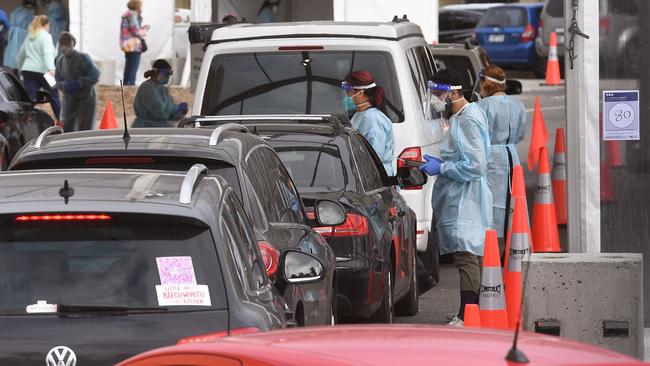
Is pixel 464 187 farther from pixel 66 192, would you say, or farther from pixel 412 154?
pixel 66 192

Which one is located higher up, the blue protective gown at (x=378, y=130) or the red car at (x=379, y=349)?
the blue protective gown at (x=378, y=130)

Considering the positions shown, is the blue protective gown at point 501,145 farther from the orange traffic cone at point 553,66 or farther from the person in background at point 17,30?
the orange traffic cone at point 553,66

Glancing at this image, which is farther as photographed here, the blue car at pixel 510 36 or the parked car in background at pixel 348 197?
the blue car at pixel 510 36

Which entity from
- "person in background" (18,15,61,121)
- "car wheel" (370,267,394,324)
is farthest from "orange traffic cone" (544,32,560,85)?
"car wheel" (370,267,394,324)

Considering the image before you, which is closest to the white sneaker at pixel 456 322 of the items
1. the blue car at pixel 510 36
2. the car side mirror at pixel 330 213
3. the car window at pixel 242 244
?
the car side mirror at pixel 330 213

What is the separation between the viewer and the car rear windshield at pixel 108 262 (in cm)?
580

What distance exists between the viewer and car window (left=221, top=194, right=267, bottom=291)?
609cm

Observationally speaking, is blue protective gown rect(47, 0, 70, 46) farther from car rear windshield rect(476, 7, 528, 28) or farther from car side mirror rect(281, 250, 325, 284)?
car side mirror rect(281, 250, 325, 284)

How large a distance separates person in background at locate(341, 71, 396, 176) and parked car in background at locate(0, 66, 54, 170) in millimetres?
4987

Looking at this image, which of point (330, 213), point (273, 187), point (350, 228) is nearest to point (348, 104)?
point (350, 228)

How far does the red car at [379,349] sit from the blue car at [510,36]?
33.2 m

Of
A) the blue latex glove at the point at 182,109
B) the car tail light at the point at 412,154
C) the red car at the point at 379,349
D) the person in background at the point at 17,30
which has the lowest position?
the red car at the point at 379,349

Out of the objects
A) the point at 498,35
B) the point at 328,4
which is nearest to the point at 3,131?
the point at 328,4

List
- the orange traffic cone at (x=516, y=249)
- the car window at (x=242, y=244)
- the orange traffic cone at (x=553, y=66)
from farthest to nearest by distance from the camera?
the orange traffic cone at (x=553, y=66), the orange traffic cone at (x=516, y=249), the car window at (x=242, y=244)
